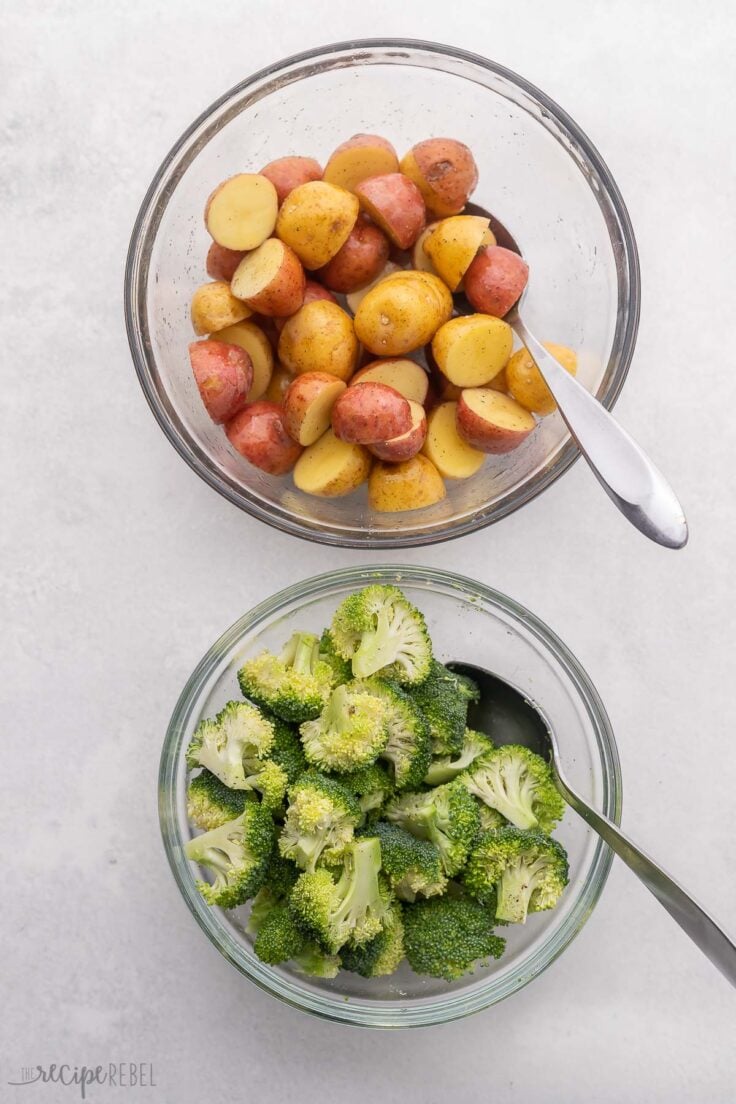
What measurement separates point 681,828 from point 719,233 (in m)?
1.02

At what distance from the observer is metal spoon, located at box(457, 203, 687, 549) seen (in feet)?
3.83

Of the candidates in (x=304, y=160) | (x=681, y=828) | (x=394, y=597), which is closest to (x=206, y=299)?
(x=304, y=160)

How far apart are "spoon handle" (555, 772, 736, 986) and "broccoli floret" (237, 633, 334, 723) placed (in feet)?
1.35

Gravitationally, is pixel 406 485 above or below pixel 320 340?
below

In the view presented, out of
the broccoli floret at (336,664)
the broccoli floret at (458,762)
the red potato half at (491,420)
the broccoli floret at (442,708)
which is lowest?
the broccoli floret at (458,762)

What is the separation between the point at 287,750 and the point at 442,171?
34.8 inches

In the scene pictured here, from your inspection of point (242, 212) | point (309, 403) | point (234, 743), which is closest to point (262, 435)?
point (309, 403)

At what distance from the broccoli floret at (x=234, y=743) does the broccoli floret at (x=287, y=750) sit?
0.01 meters

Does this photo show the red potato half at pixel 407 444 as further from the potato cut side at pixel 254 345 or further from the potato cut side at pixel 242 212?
the potato cut side at pixel 242 212

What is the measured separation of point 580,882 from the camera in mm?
1463

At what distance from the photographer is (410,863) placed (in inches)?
50.1

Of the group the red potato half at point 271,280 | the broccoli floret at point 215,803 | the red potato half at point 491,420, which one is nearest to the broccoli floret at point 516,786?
the broccoli floret at point 215,803

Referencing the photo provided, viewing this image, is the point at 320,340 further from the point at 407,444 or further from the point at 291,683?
the point at 291,683

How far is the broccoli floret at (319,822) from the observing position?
1231 mm
